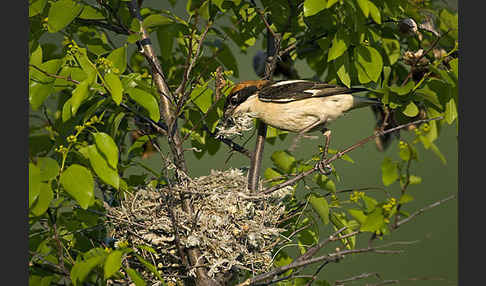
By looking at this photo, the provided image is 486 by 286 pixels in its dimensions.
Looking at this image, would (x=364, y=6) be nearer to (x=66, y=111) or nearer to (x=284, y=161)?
(x=284, y=161)

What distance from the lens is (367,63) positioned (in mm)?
3752

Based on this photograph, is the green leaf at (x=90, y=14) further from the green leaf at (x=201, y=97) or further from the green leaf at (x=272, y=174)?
the green leaf at (x=272, y=174)

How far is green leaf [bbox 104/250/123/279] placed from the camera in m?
2.59

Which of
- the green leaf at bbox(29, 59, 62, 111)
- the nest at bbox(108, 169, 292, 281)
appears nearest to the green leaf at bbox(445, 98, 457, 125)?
the nest at bbox(108, 169, 292, 281)

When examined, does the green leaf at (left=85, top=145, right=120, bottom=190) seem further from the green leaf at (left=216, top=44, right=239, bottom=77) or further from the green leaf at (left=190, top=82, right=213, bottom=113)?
the green leaf at (left=216, top=44, right=239, bottom=77)

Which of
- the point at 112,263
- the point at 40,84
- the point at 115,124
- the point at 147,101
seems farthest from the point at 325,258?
the point at 40,84

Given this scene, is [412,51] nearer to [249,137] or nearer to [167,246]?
[249,137]

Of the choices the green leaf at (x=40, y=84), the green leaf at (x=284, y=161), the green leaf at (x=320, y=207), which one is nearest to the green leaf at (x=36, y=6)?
the green leaf at (x=40, y=84)

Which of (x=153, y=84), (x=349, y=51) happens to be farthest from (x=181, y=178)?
(x=349, y=51)

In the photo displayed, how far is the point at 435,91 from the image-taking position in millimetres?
3824

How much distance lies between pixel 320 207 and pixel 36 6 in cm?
215

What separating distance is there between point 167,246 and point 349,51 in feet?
5.92

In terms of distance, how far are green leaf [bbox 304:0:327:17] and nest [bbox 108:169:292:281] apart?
51.9 inches

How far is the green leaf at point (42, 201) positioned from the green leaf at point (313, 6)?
1.65m
